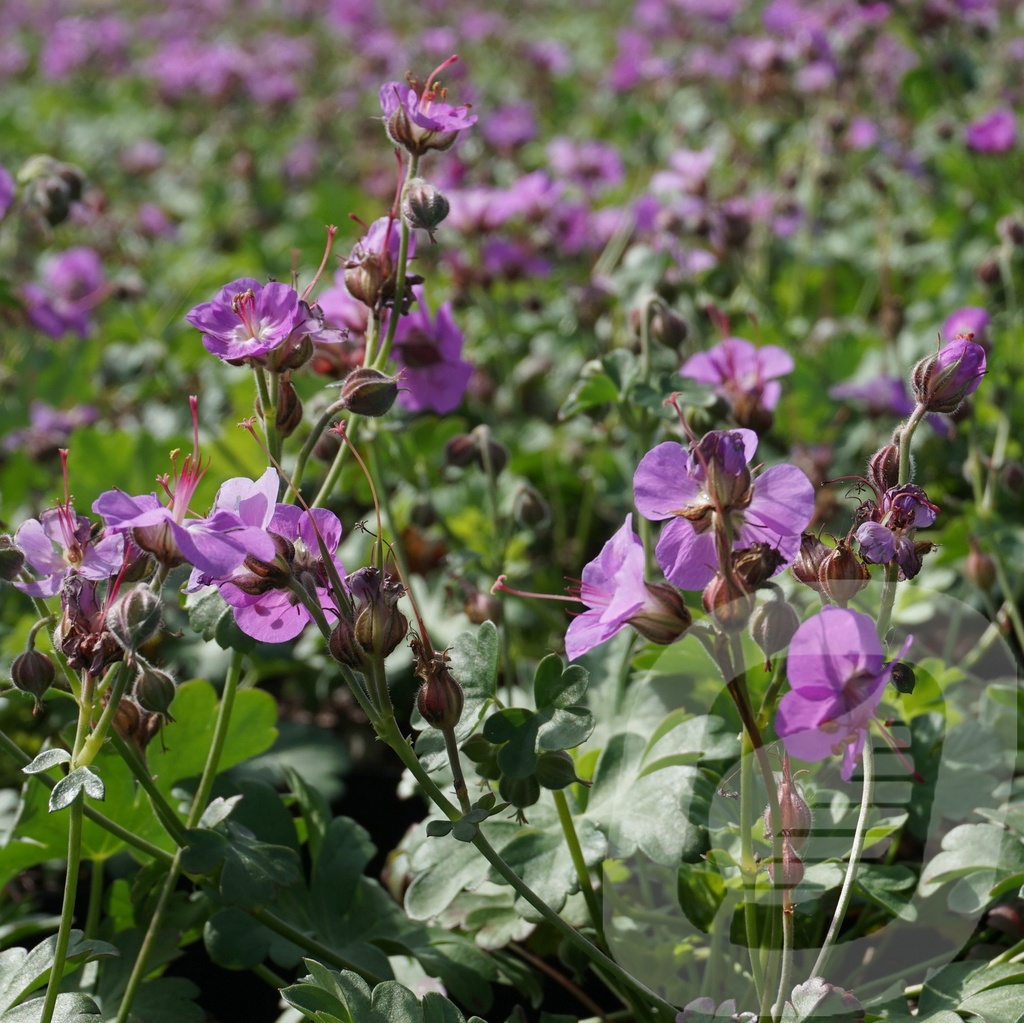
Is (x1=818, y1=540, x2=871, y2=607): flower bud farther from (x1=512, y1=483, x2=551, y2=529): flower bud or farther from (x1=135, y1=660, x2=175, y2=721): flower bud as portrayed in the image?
(x1=512, y1=483, x2=551, y2=529): flower bud

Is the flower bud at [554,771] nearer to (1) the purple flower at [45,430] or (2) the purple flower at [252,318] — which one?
(2) the purple flower at [252,318]

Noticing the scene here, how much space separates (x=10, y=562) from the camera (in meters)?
1.18

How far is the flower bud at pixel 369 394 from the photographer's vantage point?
4.02ft

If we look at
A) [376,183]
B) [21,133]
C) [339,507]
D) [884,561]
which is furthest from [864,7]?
[21,133]

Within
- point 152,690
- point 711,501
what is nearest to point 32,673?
point 152,690

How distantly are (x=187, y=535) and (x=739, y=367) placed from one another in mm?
1070

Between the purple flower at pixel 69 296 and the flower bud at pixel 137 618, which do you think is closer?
the flower bud at pixel 137 618

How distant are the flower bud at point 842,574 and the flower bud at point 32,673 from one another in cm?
80

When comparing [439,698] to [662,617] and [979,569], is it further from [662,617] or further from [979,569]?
[979,569]

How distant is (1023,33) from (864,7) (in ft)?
11.3

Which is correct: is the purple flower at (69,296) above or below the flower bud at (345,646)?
below

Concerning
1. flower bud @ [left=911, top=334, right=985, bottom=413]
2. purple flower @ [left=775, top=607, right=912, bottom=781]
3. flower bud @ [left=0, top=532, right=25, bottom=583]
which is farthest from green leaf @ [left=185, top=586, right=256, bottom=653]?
flower bud @ [left=911, top=334, right=985, bottom=413]

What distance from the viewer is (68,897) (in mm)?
1152

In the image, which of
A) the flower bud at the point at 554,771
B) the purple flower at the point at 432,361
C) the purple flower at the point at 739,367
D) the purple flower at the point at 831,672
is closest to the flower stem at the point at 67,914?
the flower bud at the point at 554,771
